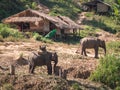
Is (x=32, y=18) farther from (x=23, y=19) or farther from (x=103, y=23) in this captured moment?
(x=103, y=23)

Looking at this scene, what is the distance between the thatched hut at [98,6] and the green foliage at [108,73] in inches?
1599

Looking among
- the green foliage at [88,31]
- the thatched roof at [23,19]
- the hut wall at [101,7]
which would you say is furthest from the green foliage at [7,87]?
the hut wall at [101,7]

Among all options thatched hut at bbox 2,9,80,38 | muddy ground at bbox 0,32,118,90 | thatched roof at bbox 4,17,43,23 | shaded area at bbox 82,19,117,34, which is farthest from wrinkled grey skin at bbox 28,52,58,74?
shaded area at bbox 82,19,117,34

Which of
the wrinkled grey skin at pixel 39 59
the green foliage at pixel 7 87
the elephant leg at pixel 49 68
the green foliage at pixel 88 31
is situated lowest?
the green foliage at pixel 88 31

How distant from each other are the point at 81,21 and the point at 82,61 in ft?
109

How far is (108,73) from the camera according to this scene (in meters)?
17.1

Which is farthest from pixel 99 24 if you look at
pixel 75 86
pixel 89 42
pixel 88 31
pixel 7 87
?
pixel 7 87

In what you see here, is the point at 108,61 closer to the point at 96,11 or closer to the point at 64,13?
the point at 64,13

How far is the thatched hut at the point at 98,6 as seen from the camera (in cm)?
5831

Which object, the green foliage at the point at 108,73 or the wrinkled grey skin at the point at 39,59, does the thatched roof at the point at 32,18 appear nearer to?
the green foliage at the point at 108,73

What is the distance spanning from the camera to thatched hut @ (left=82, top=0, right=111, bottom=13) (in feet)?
191

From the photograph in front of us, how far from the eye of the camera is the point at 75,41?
37.7m

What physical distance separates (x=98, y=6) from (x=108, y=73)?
140 feet

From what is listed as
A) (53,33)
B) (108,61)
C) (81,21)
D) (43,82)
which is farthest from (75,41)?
(43,82)
